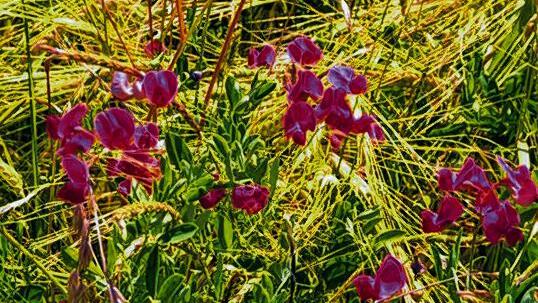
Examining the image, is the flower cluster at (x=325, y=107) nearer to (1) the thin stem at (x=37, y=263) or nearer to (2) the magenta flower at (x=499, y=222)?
(2) the magenta flower at (x=499, y=222)

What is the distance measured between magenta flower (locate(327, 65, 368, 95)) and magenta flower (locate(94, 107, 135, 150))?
0.87 ft

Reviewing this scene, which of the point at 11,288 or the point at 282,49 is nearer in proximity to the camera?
the point at 11,288

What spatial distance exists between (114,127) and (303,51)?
312mm

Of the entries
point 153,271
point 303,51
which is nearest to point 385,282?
point 153,271

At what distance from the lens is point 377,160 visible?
1.96 meters

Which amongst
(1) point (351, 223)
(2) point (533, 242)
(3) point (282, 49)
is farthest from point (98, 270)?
(3) point (282, 49)

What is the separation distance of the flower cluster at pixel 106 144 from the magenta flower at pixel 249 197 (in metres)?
0.10

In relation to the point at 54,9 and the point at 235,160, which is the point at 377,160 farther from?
the point at 54,9

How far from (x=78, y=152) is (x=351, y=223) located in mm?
374

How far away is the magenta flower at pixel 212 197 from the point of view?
4.53 ft

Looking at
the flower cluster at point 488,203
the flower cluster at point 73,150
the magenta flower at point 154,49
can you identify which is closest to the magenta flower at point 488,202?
the flower cluster at point 488,203

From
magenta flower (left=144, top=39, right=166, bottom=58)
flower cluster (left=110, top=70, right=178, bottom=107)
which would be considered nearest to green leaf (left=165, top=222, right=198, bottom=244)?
flower cluster (left=110, top=70, right=178, bottom=107)

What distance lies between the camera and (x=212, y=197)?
1381 millimetres

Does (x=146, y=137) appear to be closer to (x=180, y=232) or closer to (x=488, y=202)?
(x=180, y=232)
